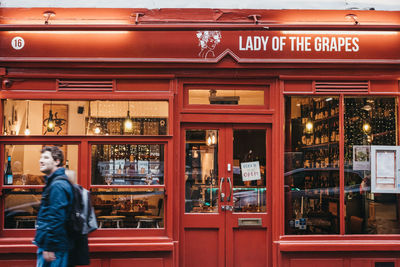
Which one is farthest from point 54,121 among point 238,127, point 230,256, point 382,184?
point 382,184

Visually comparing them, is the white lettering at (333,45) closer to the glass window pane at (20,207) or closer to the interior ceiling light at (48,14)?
the interior ceiling light at (48,14)

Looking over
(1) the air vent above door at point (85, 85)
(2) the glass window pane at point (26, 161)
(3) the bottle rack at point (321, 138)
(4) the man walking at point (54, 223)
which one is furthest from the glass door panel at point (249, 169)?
(4) the man walking at point (54, 223)

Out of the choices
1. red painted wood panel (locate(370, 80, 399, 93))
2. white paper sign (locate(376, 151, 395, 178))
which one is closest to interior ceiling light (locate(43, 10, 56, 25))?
red painted wood panel (locate(370, 80, 399, 93))

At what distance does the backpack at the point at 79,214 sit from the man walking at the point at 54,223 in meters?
0.05

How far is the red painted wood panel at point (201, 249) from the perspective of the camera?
7.32 meters

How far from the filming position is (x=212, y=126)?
295 inches

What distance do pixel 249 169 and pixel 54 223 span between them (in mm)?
3494

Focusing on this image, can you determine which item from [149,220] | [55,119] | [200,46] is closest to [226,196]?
[149,220]

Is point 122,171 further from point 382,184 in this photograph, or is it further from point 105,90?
point 382,184

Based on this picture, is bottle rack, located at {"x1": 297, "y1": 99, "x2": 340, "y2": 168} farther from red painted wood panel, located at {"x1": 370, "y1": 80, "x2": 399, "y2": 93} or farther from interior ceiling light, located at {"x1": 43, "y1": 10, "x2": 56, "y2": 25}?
interior ceiling light, located at {"x1": 43, "y1": 10, "x2": 56, "y2": 25}

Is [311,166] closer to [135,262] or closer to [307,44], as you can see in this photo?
[307,44]

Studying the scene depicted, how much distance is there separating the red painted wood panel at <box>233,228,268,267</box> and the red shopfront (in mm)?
17

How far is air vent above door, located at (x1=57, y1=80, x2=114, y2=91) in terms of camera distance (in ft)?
23.9

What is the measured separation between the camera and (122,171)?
290 inches
